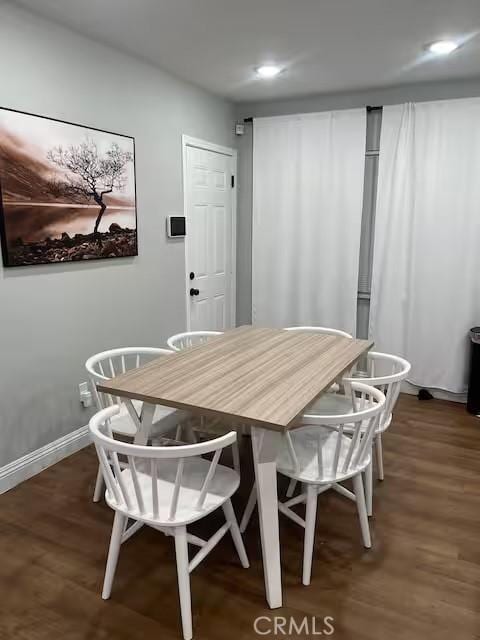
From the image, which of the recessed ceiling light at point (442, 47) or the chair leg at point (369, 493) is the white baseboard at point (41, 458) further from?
the recessed ceiling light at point (442, 47)

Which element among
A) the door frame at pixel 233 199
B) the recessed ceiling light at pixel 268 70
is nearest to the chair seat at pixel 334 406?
the door frame at pixel 233 199

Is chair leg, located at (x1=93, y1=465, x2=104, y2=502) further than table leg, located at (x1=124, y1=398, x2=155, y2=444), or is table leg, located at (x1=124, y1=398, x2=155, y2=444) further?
chair leg, located at (x1=93, y1=465, x2=104, y2=502)

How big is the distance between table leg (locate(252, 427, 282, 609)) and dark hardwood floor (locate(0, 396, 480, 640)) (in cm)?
10

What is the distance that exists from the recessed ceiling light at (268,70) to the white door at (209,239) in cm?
83

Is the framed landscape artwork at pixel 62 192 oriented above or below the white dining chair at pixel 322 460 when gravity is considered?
above

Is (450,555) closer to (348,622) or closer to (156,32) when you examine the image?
(348,622)

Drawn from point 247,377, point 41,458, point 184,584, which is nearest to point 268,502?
point 184,584

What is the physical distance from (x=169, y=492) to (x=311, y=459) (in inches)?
Result: 25.3

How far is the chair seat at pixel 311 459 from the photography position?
1906 mm

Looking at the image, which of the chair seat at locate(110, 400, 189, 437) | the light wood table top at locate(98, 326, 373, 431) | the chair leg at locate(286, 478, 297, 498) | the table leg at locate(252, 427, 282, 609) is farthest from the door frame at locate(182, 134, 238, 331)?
the table leg at locate(252, 427, 282, 609)

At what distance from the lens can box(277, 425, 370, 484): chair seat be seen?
1.91 metres

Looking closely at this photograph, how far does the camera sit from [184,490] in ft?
5.98

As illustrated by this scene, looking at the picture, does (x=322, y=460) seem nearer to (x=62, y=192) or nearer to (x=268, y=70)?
(x=62, y=192)

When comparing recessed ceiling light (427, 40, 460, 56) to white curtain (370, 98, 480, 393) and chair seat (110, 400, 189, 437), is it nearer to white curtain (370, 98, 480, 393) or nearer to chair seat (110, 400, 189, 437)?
white curtain (370, 98, 480, 393)
